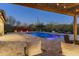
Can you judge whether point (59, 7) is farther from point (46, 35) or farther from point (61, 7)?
point (46, 35)

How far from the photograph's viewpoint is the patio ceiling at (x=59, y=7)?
264 centimetres

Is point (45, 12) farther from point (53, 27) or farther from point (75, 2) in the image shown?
point (75, 2)

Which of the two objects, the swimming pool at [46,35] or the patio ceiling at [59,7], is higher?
the patio ceiling at [59,7]

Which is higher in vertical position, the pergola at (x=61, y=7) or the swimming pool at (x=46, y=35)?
the pergola at (x=61, y=7)

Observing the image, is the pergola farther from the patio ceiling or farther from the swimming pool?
the swimming pool

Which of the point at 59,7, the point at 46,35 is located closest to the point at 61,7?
the point at 59,7

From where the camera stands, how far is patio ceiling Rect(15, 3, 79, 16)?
2.64m

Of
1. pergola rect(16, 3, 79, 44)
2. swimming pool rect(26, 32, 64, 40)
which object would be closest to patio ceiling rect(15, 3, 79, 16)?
pergola rect(16, 3, 79, 44)

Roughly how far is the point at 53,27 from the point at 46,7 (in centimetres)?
26

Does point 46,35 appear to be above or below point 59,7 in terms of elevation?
below

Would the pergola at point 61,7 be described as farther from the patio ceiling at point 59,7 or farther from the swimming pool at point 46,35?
the swimming pool at point 46,35

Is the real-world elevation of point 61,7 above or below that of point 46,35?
above

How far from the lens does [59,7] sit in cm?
267

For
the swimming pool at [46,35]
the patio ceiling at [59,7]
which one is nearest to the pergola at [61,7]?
the patio ceiling at [59,7]
